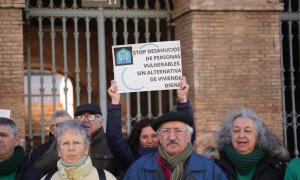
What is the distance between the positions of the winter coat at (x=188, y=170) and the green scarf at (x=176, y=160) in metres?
0.04

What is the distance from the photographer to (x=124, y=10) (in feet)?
33.0

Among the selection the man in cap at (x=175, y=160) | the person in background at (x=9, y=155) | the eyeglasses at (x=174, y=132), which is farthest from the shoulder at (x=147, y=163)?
the person in background at (x=9, y=155)

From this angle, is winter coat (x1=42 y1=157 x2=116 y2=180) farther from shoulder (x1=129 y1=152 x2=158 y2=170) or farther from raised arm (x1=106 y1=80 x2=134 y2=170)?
raised arm (x1=106 y1=80 x2=134 y2=170)

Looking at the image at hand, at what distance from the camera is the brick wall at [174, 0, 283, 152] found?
31.1 ft

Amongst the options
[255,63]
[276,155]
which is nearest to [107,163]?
[276,155]

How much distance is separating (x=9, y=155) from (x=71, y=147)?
939 mm

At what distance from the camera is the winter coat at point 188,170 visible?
4160mm

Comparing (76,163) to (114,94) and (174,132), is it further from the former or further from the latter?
(114,94)

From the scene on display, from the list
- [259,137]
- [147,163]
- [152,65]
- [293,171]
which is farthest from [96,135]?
[293,171]

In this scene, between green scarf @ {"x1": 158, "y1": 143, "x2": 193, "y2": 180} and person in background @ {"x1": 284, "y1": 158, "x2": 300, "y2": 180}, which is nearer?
green scarf @ {"x1": 158, "y1": 143, "x2": 193, "y2": 180}

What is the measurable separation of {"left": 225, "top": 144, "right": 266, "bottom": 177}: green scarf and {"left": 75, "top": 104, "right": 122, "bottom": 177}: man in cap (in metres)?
1.00

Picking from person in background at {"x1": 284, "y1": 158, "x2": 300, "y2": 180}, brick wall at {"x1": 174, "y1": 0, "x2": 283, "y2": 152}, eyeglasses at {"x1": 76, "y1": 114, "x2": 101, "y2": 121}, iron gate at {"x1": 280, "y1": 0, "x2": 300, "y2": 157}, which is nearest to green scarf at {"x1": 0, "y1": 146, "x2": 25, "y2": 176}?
eyeglasses at {"x1": 76, "y1": 114, "x2": 101, "y2": 121}

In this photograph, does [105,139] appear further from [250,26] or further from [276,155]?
[250,26]

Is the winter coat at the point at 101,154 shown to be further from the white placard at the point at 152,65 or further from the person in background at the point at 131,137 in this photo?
the white placard at the point at 152,65
